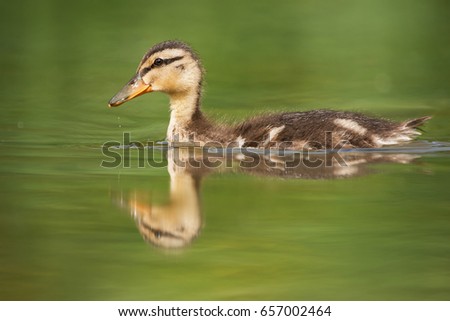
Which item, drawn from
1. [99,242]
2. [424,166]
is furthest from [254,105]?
[99,242]

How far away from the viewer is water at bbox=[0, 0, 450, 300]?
4.76 meters

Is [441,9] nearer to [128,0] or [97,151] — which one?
[128,0]

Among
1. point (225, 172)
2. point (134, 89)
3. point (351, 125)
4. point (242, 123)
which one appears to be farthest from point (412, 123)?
point (134, 89)

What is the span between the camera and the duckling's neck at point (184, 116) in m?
8.09

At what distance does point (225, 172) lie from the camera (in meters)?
6.82

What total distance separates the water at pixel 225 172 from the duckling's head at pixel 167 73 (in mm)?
351

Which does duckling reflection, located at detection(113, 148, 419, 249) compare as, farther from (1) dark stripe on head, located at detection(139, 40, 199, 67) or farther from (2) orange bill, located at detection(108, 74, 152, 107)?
(1) dark stripe on head, located at detection(139, 40, 199, 67)

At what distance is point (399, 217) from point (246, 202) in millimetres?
757

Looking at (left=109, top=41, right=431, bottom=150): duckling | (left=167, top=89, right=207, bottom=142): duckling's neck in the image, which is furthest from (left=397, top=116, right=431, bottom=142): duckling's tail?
(left=167, top=89, right=207, bottom=142): duckling's neck

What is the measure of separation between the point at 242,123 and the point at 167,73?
71cm

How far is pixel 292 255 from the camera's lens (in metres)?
5.04

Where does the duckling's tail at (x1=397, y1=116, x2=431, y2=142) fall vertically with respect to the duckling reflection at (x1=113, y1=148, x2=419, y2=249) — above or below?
above

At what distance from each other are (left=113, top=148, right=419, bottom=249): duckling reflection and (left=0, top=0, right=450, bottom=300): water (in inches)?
0.6

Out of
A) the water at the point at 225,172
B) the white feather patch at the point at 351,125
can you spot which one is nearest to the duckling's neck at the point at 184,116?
the water at the point at 225,172
